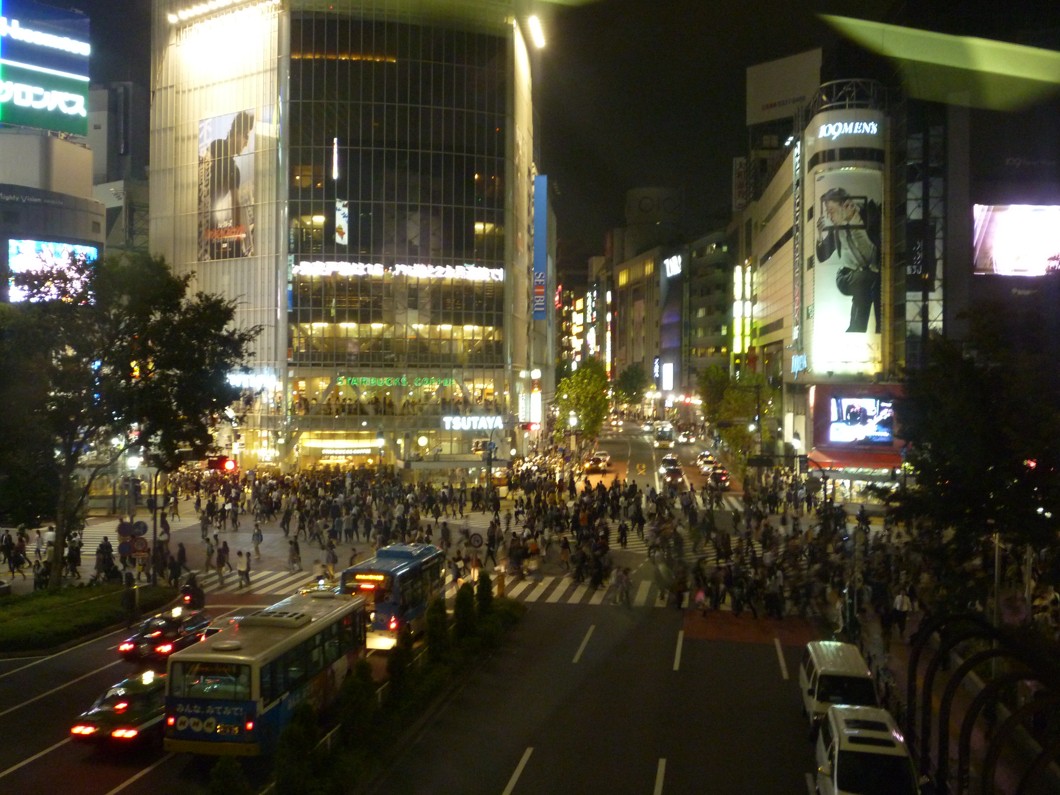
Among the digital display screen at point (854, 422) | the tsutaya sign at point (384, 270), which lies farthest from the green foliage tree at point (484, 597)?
the tsutaya sign at point (384, 270)

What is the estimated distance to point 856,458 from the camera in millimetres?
43906

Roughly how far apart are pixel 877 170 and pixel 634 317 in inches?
3982

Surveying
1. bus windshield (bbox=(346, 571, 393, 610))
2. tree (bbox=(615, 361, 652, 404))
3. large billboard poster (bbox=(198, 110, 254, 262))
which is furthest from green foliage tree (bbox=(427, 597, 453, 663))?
tree (bbox=(615, 361, 652, 404))

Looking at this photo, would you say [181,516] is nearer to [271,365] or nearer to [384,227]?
[271,365]

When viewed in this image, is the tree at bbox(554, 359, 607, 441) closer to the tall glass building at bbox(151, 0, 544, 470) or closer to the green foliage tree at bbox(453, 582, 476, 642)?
the tall glass building at bbox(151, 0, 544, 470)

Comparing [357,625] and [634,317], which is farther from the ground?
[634,317]

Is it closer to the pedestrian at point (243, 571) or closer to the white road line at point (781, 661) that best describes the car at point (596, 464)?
the pedestrian at point (243, 571)

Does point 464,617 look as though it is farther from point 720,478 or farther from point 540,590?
point 720,478

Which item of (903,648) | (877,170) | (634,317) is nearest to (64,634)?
(903,648)

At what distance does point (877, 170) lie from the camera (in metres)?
50.6

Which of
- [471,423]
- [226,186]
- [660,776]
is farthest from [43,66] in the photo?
[660,776]

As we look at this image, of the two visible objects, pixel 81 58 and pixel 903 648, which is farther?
pixel 81 58

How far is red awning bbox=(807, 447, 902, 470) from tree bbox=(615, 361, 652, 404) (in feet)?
294

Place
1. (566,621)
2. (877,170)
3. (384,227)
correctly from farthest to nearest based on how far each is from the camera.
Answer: (384,227), (877,170), (566,621)
